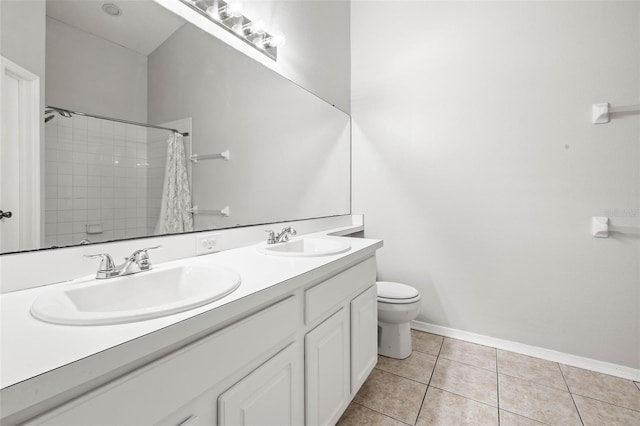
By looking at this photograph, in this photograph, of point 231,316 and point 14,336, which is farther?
point 231,316

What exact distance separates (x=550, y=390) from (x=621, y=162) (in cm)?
135

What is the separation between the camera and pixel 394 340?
6.35 feet

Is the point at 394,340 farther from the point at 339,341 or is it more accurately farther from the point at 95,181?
the point at 95,181

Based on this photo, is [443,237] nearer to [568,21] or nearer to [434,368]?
[434,368]

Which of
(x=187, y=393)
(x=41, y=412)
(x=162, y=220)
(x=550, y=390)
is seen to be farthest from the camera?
(x=550, y=390)

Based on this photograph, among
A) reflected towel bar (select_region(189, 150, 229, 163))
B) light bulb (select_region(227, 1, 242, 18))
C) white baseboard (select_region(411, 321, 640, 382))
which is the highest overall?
light bulb (select_region(227, 1, 242, 18))

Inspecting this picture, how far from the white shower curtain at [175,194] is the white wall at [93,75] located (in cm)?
17

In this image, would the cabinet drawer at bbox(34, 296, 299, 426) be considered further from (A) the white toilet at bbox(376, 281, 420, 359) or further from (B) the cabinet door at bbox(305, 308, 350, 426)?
(A) the white toilet at bbox(376, 281, 420, 359)

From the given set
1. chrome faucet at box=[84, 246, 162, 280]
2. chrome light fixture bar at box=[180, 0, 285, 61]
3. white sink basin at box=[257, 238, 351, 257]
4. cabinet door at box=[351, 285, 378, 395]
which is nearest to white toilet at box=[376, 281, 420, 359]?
cabinet door at box=[351, 285, 378, 395]

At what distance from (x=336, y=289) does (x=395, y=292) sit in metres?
0.88

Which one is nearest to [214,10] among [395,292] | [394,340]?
[395,292]

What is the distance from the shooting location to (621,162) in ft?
5.52

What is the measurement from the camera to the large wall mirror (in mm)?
896

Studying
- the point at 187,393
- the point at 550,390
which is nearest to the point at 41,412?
the point at 187,393
